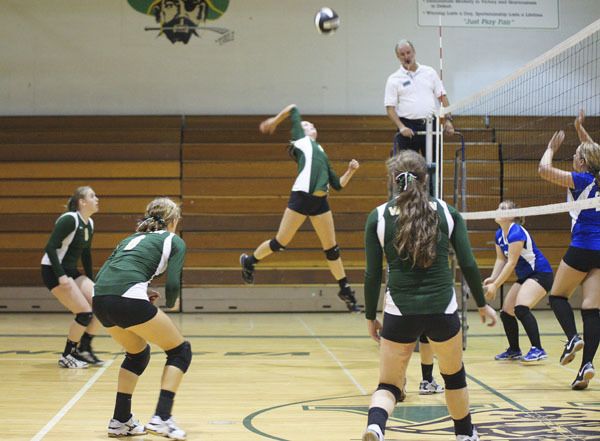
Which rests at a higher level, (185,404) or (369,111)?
(369,111)

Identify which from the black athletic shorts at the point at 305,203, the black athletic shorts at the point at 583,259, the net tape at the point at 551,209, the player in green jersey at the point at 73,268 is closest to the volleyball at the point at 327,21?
the black athletic shorts at the point at 305,203

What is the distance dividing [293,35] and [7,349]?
8.37m

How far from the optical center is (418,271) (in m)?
3.93

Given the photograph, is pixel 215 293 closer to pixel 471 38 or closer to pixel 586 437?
pixel 471 38

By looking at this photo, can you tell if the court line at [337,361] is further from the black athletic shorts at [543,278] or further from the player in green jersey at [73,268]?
Result: the player in green jersey at [73,268]

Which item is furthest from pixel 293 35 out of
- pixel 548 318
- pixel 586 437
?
pixel 586 437

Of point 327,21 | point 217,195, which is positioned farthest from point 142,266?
point 217,195

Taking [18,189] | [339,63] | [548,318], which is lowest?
[548,318]

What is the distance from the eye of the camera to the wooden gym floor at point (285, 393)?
16.4 ft

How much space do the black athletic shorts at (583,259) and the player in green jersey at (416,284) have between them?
240 cm

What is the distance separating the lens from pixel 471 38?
15.0 m

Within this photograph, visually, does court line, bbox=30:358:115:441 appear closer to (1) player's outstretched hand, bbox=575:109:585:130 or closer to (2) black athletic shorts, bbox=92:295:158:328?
(2) black athletic shorts, bbox=92:295:158:328

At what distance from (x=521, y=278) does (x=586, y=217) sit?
5.97 feet

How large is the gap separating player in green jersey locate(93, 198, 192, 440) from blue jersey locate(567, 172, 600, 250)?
125 inches
